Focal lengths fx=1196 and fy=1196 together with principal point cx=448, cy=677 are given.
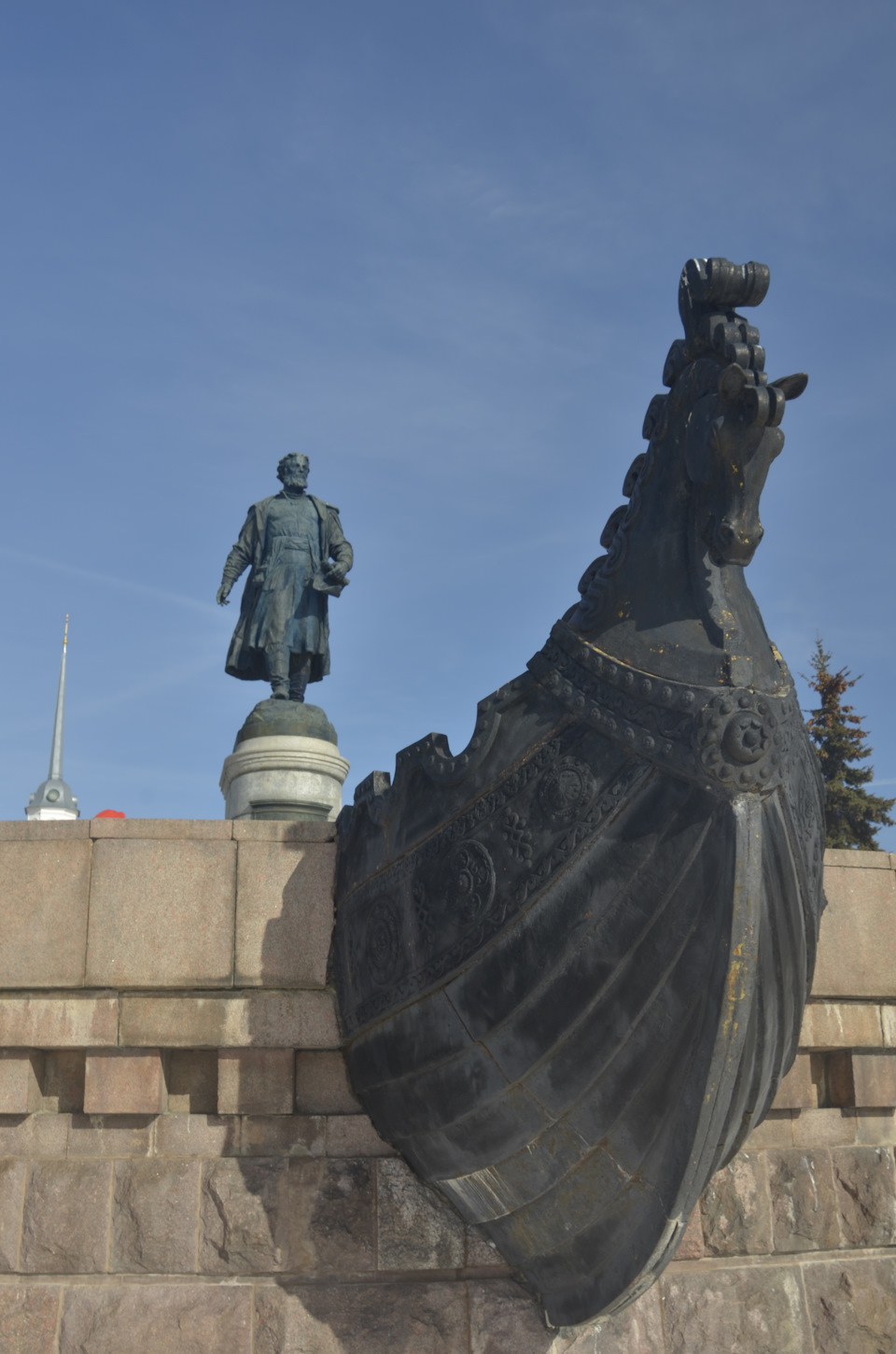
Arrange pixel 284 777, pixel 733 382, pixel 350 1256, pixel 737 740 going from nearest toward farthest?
pixel 737 740 < pixel 733 382 < pixel 350 1256 < pixel 284 777

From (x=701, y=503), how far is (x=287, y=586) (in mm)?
6286

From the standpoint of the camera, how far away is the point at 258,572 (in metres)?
9.98

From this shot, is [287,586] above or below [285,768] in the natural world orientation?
above

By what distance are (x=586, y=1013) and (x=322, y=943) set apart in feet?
4.83

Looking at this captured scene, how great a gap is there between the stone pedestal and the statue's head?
2.19 metres

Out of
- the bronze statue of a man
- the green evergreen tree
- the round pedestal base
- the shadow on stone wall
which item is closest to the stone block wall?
the shadow on stone wall

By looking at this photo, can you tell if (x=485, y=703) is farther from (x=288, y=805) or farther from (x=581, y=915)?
(x=288, y=805)

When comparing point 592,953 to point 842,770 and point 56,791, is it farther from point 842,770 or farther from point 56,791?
point 56,791

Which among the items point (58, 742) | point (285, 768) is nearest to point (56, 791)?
point (58, 742)

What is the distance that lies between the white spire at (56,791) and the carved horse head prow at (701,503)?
1988 inches

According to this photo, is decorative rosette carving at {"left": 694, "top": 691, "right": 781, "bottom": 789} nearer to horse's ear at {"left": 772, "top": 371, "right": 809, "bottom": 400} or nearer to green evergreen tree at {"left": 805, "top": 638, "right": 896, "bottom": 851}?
horse's ear at {"left": 772, "top": 371, "right": 809, "bottom": 400}

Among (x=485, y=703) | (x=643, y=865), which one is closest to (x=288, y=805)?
(x=485, y=703)

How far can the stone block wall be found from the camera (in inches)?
184

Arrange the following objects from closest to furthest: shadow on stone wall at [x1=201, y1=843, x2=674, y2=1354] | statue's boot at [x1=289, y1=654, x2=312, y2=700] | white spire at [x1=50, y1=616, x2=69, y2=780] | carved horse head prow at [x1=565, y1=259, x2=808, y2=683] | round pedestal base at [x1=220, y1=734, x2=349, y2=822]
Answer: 1. carved horse head prow at [x1=565, y1=259, x2=808, y2=683]
2. shadow on stone wall at [x1=201, y1=843, x2=674, y2=1354]
3. round pedestal base at [x1=220, y1=734, x2=349, y2=822]
4. statue's boot at [x1=289, y1=654, x2=312, y2=700]
5. white spire at [x1=50, y1=616, x2=69, y2=780]
